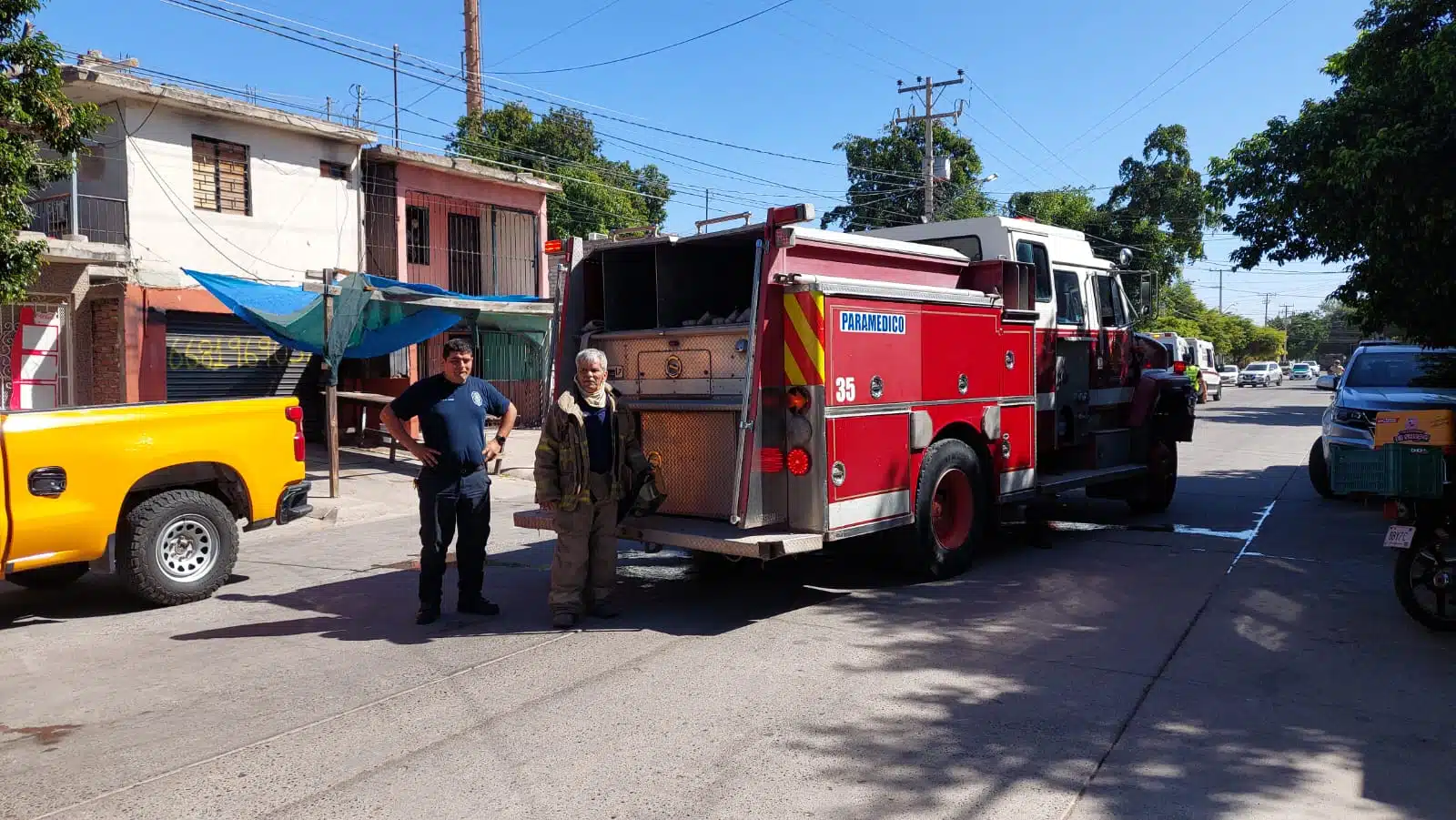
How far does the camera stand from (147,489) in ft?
23.7

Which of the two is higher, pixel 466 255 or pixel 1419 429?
pixel 466 255

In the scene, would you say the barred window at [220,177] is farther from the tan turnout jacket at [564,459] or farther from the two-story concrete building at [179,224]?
the tan turnout jacket at [564,459]

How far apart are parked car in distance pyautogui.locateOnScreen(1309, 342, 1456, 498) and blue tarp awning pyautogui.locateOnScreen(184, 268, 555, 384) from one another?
29.7ft

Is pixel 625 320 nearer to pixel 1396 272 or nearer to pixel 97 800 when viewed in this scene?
pixel 97 800

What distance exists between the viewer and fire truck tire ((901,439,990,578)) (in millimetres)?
7367

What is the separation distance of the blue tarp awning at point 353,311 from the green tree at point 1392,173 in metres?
8.64

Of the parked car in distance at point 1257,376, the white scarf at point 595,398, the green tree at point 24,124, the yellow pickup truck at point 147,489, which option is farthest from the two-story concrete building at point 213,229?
the parked car in distance at point 1257,376

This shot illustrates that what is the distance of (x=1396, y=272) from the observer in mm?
8672

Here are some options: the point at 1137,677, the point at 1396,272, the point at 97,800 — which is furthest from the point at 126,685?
the point at 1396,272

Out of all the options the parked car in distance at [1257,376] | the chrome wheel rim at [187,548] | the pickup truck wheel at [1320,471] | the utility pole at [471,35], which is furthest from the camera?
the parked car in distance at [1257,376]

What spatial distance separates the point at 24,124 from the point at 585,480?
5841 mm

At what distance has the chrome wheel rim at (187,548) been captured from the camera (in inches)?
283

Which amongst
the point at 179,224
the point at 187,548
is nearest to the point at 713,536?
the point at 187,548

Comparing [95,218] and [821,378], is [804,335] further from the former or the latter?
[95,218]
